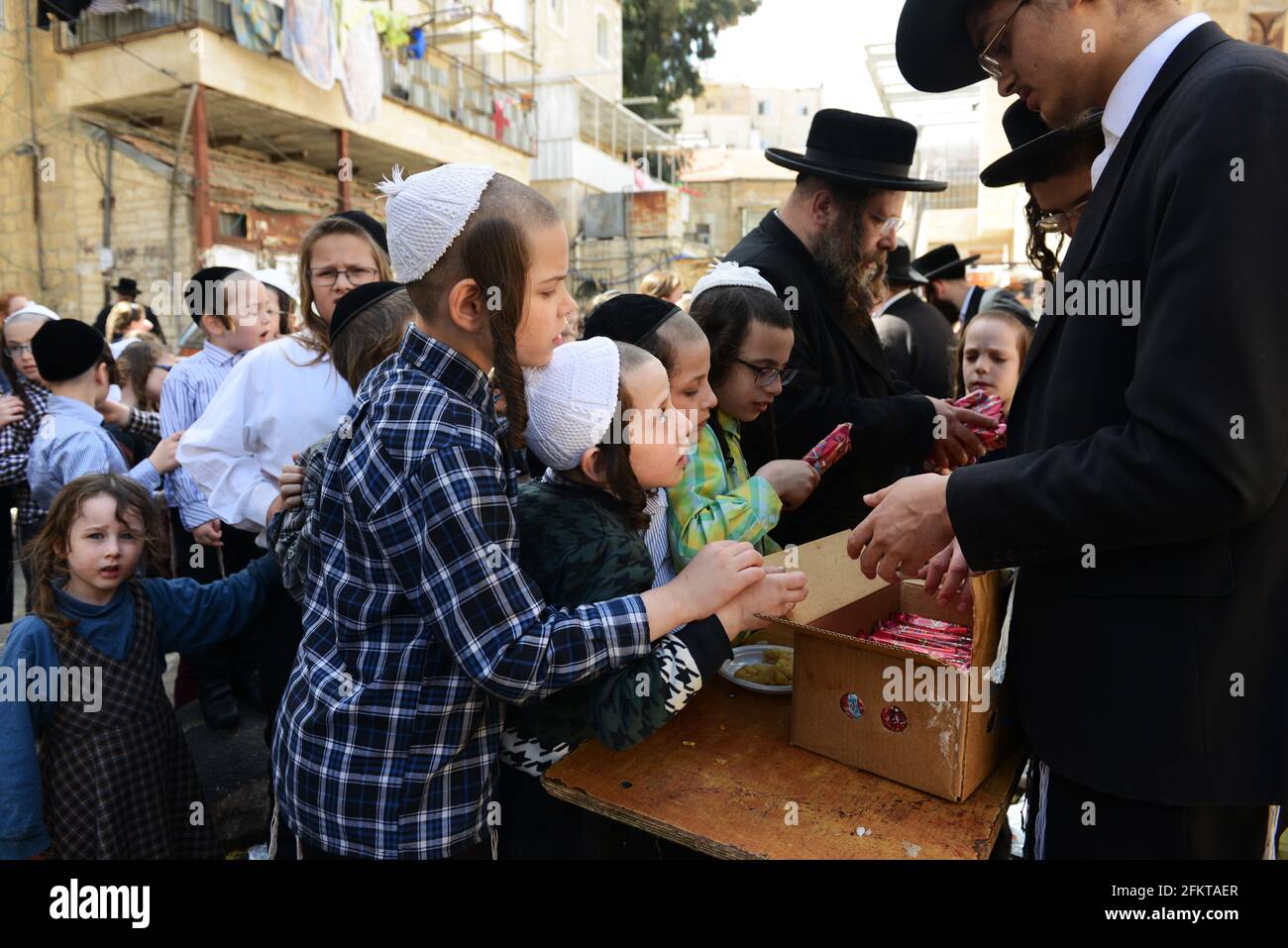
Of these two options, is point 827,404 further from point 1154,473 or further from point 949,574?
point 1154,473

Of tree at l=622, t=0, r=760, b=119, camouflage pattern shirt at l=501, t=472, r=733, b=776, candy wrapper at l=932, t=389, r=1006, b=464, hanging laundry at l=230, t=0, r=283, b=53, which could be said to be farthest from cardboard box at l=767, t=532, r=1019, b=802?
tree at l=622, t=0, r=760, b=119

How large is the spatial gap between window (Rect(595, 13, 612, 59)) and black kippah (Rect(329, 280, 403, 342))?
103ft

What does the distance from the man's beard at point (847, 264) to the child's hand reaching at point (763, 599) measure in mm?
2034

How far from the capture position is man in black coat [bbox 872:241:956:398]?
18.1ft

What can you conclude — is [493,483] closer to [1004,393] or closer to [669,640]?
[669,640]

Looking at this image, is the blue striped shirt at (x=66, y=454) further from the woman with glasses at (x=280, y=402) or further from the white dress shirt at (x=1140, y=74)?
the white dress shirt at (x=1140, y=74)

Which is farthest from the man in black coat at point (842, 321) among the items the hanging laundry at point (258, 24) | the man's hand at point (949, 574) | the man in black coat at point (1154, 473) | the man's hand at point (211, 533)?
the hanging laundry at point (258, 24)

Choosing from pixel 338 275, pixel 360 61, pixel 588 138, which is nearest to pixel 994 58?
pixel 338 275

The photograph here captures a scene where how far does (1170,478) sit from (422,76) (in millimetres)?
19710

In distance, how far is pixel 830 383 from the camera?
3359 millimetres

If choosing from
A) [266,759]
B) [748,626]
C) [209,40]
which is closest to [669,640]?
[748,626]

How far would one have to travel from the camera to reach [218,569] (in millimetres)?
4570

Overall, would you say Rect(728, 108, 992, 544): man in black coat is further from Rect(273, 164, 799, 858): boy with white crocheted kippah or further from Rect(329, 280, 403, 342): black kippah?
Rect(273, 164, 799, 858): boy with white crocheted kippah
